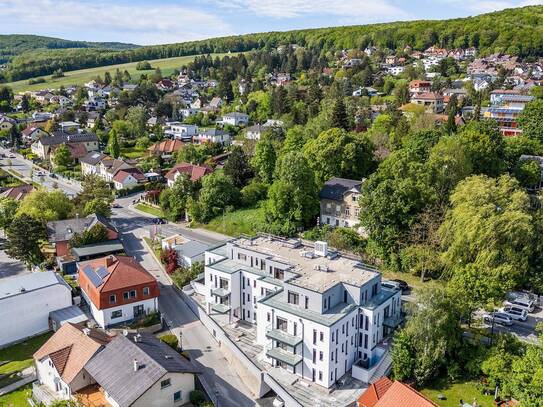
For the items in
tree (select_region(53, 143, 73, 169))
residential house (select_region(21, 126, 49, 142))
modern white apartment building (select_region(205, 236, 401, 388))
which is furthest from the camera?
residential house (select_region(21, 126, 49, 142))

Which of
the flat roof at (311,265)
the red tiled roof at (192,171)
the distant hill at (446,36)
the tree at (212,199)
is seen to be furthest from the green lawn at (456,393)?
the distant hill at (446,36)

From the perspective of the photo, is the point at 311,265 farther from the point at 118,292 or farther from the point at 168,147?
the point at 168,147

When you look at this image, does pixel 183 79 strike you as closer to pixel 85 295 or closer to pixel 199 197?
pixel 199 197

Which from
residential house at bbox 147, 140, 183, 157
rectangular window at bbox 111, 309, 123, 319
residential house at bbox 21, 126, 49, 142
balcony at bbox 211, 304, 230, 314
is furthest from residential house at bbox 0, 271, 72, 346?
residential house at bbox 21, 126, 49, 142

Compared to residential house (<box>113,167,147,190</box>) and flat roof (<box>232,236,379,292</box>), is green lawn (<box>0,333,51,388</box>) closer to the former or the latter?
flat roof (<box>232,236,379,292</box>)

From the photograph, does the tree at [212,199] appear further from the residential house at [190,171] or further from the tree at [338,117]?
the tree at [338,117]

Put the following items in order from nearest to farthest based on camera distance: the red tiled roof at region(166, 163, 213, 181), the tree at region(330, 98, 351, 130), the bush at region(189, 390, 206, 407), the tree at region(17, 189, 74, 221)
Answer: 1. the bush at region(189, 390, 206, 407)
2. the tree at region(17, 189, 74, 221)
3. the tree at region(330, 98, 351, 130)
4. the red tiled roof at region(166, 163, 213, 181)

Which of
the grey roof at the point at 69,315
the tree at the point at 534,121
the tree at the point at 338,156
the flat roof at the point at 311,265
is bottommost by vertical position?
the grey roof at the point at 69,315

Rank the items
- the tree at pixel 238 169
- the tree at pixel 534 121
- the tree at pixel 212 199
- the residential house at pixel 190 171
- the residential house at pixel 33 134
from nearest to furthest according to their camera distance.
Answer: the tree at pixel 212 199, the tree at pixel 534 121, the tree at pixel 238 169, the residential house at pixel 190 171, the residential house at pixel 33 134
